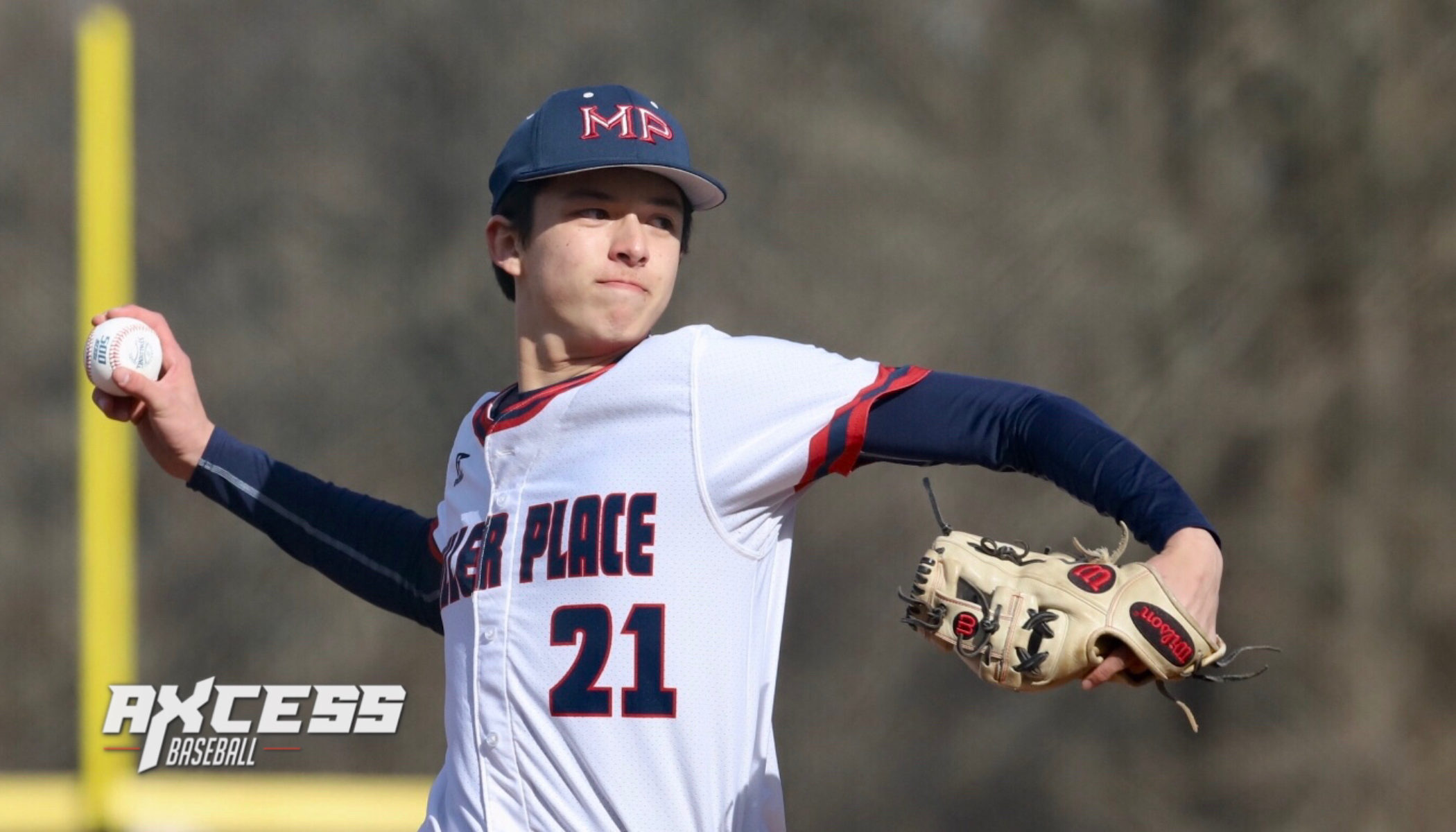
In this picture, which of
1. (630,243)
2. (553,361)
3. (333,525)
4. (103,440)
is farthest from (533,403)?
(103,440)

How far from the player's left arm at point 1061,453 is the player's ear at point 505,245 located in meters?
0.52

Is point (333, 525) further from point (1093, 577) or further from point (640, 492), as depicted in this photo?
point (1093, 577)

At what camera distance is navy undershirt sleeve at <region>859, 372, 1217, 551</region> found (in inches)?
45.2

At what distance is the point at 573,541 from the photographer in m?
1.40

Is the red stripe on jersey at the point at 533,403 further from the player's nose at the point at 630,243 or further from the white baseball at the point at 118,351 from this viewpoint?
the white baseball at the point at 118,351

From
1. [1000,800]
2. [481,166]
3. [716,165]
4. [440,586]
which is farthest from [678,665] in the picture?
[481,166]

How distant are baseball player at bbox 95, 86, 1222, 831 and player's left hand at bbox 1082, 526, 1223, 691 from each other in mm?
31

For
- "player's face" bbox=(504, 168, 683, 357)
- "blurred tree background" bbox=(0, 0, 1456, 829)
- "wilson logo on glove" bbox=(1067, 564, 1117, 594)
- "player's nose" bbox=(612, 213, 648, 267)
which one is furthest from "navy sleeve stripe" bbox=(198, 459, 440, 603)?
"blurred tree background" bbox=(0, 0, 1456, 829)

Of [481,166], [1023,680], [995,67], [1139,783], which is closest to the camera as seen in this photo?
[1023,680]

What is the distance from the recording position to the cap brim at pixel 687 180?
4.95 feet

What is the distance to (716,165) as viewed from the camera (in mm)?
2828

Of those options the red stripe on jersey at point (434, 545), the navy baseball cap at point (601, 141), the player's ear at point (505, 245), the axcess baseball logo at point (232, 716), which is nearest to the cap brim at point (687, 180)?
the navy baseball cap at point (601, 141)

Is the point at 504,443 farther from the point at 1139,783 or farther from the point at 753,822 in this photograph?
the point at 1139,783

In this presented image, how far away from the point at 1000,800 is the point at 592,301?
1.46m
